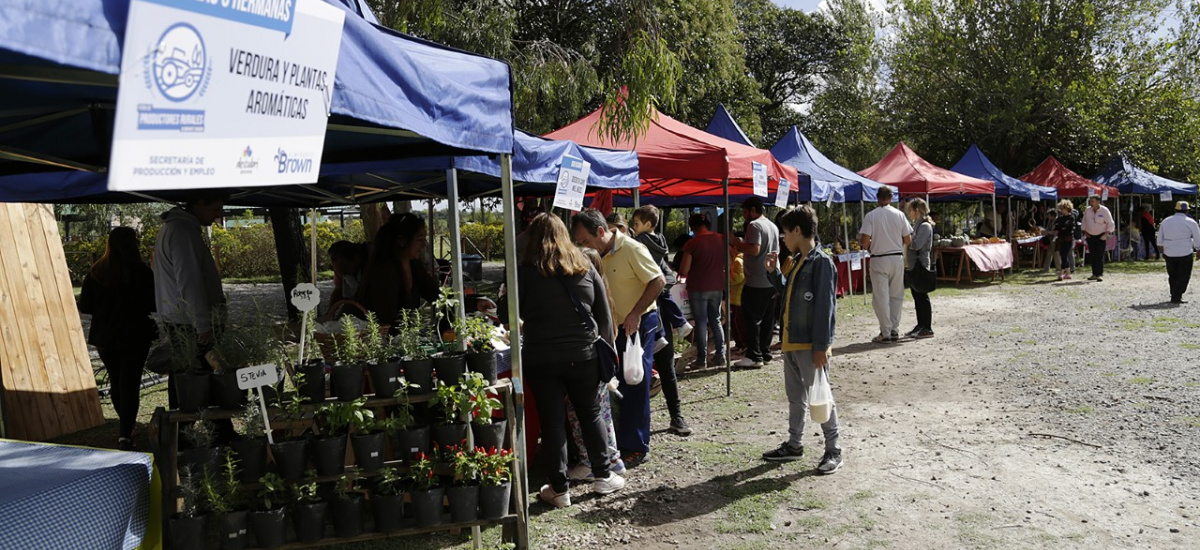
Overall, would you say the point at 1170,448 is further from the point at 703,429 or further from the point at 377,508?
the point at 377,508

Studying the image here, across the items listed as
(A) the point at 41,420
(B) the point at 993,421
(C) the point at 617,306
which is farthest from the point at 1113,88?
(A) the point at 41,420

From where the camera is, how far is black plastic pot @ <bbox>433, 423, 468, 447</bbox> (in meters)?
4.05

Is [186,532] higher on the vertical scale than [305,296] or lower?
lower

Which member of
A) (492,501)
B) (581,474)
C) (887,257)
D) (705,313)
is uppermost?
(887,257)

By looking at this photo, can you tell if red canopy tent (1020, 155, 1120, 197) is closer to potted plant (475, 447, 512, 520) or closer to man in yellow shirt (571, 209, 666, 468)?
man in yellow shirt (571, 209, 666, 468)

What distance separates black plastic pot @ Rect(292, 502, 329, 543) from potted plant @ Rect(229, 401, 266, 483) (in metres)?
0.23

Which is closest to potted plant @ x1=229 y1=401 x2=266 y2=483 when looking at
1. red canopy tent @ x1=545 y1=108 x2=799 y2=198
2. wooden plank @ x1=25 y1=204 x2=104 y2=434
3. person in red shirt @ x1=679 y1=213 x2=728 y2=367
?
wooden plank @ x1=25 y1=204 x2=104 y2=434

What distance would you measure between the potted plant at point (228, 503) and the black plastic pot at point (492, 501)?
99cm

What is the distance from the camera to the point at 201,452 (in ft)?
11.9

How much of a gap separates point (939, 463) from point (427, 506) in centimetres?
346

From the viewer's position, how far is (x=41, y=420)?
270 inches

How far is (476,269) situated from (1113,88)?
19.5 metres

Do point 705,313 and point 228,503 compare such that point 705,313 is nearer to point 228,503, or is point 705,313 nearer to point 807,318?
point 807,318

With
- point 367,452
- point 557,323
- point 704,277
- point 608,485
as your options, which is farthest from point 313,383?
point 704,277
